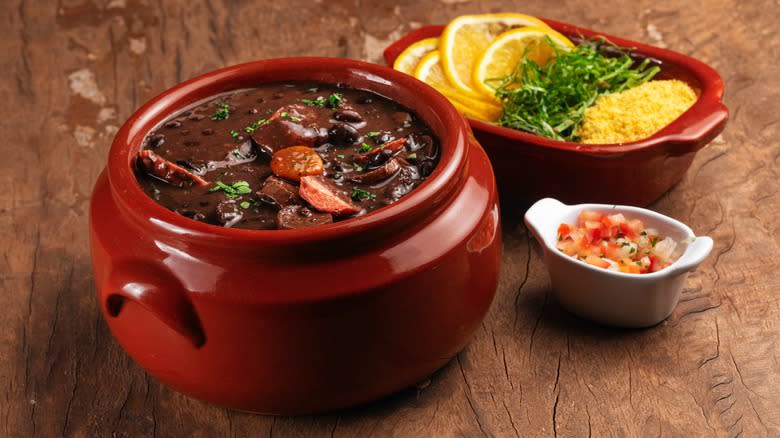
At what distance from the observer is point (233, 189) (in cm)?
260

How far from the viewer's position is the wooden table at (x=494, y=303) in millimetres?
2689

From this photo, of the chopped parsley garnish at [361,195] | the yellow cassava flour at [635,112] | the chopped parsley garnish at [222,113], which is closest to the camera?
the chopped parsley garnish at [361,195]

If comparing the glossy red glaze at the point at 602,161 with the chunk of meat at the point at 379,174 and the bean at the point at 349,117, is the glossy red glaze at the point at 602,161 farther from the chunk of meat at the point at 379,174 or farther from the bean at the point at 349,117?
the chunk of meat at the point at 379,174

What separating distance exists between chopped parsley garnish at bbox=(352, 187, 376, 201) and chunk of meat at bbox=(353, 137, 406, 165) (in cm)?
13

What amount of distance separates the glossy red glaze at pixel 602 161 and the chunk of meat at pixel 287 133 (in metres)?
0.71

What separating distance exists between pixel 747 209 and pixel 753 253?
27cm

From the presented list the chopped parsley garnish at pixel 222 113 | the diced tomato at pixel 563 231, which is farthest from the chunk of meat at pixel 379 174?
the diced tomato at pixel 563 231

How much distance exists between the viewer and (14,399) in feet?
9.10

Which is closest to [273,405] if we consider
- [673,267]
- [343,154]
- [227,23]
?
[343,154]

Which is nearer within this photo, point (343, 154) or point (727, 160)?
point (343, 154)

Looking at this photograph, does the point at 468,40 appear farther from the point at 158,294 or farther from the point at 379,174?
the point at 158,294

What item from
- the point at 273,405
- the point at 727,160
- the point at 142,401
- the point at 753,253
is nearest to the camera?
the point at 273,405

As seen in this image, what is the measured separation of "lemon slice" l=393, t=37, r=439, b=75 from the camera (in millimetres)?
3756

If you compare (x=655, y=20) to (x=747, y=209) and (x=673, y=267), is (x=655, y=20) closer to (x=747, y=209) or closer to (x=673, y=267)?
(x=747, y=209)
